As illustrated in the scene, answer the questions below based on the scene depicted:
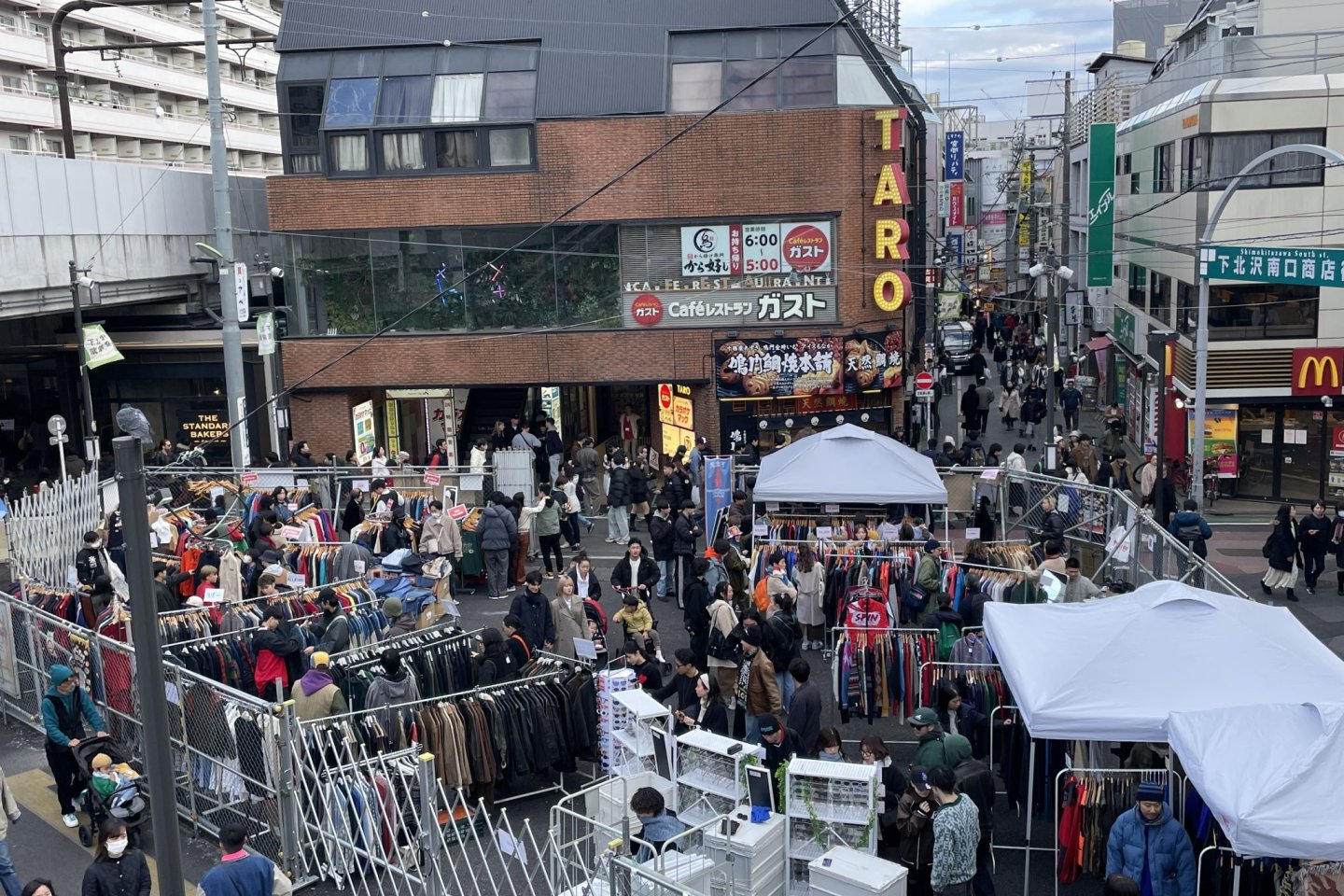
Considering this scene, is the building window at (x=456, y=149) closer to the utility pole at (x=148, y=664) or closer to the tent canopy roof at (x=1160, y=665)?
the tent canopy roof at (x=1160, y=665)

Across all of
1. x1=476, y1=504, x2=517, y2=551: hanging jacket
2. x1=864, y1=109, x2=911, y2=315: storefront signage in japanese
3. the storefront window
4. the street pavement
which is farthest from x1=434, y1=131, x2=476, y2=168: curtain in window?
x1=476, y1=504, x2=517, y2=551: hanging jacket

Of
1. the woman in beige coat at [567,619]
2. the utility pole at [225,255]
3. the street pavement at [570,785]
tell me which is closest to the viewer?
the street pavement at [570,785]

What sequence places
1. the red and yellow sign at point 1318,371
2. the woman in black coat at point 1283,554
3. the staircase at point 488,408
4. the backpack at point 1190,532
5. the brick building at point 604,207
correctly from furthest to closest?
the staircase at point 488,408 < the brick building at point 604,207 < the red and yellow sign at point 1318,371 < the woman in black coat at point 1283,554 < the backpack at point 1190,532

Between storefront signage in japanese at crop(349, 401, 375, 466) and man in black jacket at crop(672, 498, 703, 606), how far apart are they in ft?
33.1

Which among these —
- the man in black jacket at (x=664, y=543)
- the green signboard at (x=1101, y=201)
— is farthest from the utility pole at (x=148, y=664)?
the green signboard at (x=1101, y=201)

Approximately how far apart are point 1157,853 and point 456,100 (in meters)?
22.9

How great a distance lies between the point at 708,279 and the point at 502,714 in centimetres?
1684

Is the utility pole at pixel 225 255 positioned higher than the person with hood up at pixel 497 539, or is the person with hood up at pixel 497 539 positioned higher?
the utility pole at pixel 225 255

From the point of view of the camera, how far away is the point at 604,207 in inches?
1054

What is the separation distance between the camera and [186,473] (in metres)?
22.5

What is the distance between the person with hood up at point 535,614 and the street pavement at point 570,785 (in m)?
1.39

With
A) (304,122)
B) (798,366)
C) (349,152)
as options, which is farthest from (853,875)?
(304,122)

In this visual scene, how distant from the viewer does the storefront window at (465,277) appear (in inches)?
1076

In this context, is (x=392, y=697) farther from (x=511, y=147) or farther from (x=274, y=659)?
(x=511, y=147)
